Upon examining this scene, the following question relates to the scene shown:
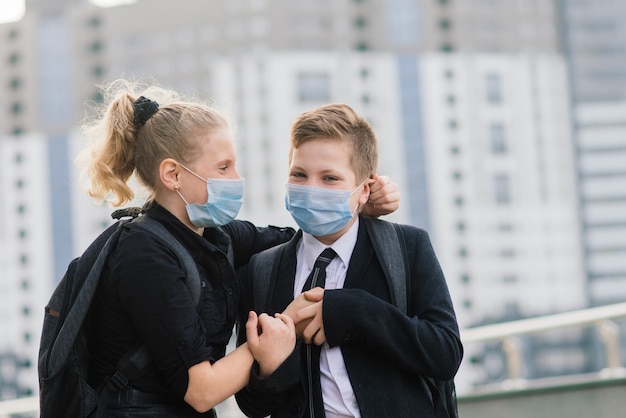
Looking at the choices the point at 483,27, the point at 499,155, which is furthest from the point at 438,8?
the point at 499,155

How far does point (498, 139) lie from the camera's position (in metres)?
63.6

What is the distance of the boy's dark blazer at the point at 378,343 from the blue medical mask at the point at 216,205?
177 mm

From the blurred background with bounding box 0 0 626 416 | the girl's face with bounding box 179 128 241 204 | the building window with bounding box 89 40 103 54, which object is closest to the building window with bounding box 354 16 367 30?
the blurred background with bounding box 0 0 626 416

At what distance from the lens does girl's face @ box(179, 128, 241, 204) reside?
1.86 metres

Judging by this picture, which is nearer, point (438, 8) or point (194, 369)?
point (194, 369)

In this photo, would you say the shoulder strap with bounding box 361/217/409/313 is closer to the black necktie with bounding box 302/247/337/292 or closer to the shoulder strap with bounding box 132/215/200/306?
the black necktie with bounding box 302/247/337/292

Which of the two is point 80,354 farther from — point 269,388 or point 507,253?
point 507,253

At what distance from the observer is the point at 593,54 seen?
224 ft

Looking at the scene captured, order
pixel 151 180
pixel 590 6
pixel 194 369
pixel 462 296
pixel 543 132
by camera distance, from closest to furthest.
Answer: pixel 194 369, pixel 151 180, pixel 462 296, pixel 543 132, pixel 590 6

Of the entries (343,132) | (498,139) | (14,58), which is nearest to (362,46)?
(498,139)

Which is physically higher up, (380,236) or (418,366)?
(380,236)

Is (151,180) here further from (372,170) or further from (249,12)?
(249,12)

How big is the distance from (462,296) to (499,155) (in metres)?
9.55

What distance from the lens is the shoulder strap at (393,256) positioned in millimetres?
1851
